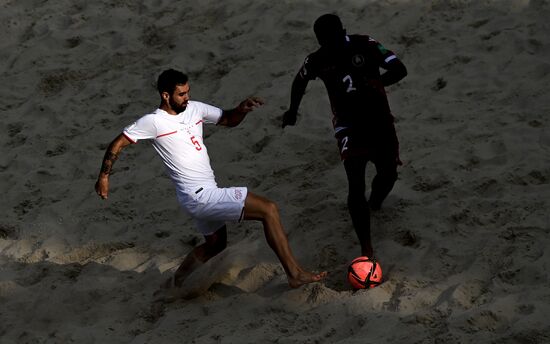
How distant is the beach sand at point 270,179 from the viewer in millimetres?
5461

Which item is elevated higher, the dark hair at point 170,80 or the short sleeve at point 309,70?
the dark hair at point 170,80

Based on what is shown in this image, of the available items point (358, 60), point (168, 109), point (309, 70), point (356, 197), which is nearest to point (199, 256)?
point (168, 109)

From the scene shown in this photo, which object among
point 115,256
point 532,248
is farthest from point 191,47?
point 532,248

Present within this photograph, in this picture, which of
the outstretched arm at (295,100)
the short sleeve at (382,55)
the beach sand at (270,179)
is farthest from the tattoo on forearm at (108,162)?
the short sleeve at (382,55)

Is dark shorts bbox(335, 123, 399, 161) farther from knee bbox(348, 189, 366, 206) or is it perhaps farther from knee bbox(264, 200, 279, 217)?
knee bbox(264, 200, 279, 217)

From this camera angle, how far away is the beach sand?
5.46 meters

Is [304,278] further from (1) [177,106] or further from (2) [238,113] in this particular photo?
(1) [177,106]

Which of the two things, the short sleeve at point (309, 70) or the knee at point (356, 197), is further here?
the short sleeve at point (309, 70)

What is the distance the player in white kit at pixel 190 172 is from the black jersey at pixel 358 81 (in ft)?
2.80

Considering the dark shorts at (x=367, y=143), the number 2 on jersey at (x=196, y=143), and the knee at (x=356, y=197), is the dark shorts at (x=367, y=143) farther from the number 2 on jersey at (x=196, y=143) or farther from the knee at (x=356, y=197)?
the number 2 on jersey at (x=196, y=143)

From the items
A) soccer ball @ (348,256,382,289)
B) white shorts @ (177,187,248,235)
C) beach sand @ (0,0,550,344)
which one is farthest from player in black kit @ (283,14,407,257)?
white shorts @ (177,187,248,235)

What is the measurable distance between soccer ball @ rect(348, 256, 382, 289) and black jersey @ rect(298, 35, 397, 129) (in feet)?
3.05

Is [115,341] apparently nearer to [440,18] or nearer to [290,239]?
[290,239]

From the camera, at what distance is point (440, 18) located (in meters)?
8.55
